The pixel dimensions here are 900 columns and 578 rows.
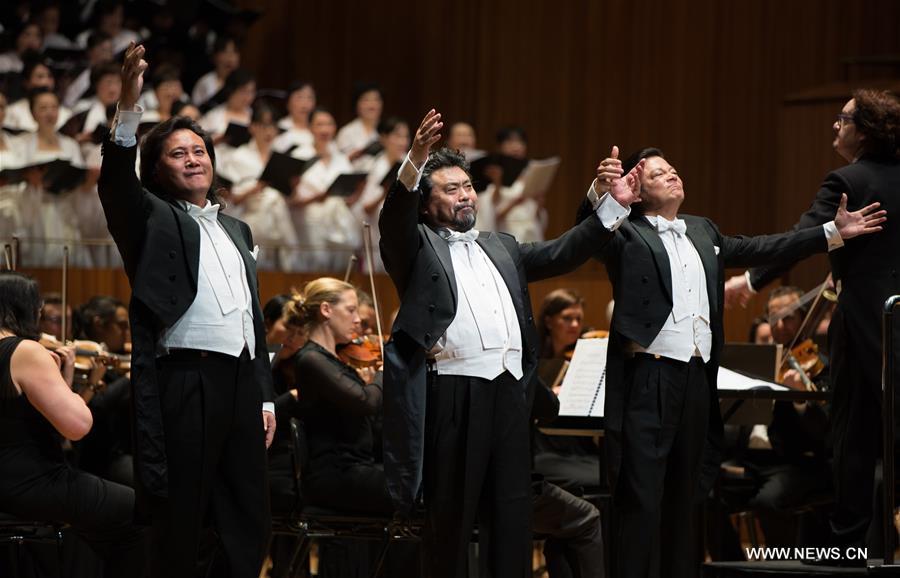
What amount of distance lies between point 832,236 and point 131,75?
2189mm

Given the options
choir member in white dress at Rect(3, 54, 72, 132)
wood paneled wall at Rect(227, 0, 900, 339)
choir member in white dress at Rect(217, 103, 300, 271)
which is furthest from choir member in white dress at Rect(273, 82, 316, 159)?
wood paneled wall at Rect(227, 0, 900, 339)

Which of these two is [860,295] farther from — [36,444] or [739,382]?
[36,444]

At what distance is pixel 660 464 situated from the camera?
3877mm

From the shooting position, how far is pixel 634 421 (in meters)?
→ 3.88

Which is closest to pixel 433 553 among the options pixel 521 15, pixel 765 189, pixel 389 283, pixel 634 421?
pixel 634 421

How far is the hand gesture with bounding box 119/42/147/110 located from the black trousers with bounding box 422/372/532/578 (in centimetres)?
109

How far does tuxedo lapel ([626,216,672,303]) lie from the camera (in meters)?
3.96

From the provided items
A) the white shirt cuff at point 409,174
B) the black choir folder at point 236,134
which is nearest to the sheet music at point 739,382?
the white shirt cuff at point 409,174

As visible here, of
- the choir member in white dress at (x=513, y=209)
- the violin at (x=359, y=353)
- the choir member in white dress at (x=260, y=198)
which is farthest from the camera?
the choir member in white dress at (x=513, y=209)

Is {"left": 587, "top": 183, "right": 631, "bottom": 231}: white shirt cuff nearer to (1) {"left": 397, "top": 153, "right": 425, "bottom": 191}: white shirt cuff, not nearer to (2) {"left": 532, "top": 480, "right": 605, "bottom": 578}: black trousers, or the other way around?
(1) {"left": 397, "top": 153, "right": 425, "bottom": 191}: white shirt cuff

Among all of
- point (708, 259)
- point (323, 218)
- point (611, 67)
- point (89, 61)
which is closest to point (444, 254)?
point (708, 259)

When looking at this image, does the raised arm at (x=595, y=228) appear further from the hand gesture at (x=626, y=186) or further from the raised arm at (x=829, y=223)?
the raised arm at (x=829, y=223)

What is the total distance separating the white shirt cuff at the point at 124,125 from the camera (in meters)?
3.28

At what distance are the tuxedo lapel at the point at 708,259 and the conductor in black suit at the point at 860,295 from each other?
34 centimetres
